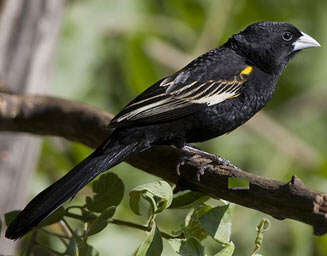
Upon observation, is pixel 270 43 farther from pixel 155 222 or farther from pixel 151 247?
pixel 151 247

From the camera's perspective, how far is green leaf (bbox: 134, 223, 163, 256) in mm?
2172

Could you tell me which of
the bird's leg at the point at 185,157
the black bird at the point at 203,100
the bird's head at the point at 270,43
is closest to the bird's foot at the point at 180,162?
the bird's leg at the point at 185,157

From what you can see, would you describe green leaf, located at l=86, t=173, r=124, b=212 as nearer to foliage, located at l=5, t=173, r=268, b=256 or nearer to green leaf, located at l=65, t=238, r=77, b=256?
foliage, located at l=5, t=173, r=268, b=256

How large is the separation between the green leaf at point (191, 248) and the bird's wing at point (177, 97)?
2.97 feet

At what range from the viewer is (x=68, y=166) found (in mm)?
4348

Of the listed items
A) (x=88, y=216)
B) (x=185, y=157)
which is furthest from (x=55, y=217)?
(x=185, y=157)

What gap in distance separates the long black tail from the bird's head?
1.00 meters

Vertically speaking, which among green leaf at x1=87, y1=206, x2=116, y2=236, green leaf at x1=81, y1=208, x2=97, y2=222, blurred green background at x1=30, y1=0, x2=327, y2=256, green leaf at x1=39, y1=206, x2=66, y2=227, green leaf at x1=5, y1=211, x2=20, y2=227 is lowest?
blurred green background at x1=30, y1=0, x2=327, y2=256

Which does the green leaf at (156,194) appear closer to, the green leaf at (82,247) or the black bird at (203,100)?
the green leaf at (82,247)

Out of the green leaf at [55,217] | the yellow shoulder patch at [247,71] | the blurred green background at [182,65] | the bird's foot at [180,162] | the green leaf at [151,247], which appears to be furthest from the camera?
the blurred green background at [182,65]

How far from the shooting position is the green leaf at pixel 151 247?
2172mm

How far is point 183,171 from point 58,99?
95cm

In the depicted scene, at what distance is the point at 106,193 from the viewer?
254 cm

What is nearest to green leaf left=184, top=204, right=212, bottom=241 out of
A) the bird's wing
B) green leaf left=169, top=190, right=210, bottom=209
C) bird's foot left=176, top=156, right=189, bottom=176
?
green leaf left=169, top=190, right=210, bottom=209
